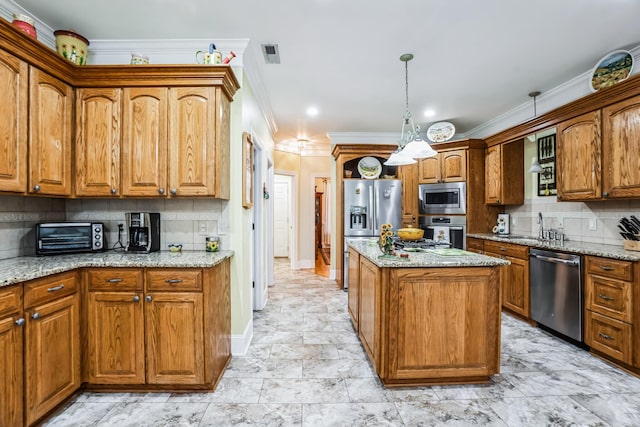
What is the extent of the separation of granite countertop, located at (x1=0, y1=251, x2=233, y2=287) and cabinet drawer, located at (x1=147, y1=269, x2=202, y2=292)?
5 centimetres

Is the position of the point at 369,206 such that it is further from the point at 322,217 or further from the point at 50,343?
the point at 322,217

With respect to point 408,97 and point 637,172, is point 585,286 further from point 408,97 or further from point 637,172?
point 408,97

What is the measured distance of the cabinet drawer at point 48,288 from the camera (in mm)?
1662

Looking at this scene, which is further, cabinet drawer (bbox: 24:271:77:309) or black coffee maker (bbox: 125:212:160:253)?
black coffee maker (bbox: 125:212:160:253)

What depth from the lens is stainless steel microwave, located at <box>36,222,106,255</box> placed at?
7.27ft

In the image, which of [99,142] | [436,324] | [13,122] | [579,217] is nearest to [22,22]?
[13,122]

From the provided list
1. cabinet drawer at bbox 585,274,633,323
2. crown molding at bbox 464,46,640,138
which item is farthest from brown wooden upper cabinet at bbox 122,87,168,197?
crown molding at bbox 464,46,640,138

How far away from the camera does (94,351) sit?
2039 mm

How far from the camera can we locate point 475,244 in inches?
164

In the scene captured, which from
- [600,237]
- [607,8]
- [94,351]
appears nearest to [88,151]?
[94,351]

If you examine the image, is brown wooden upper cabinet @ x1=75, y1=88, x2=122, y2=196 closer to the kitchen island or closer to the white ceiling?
the white ceiling

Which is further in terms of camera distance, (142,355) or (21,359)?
(142,355)

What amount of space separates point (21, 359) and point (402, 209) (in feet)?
14.7

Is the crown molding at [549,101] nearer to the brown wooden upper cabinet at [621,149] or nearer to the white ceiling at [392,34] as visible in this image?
the white ceiling at [392,34]
